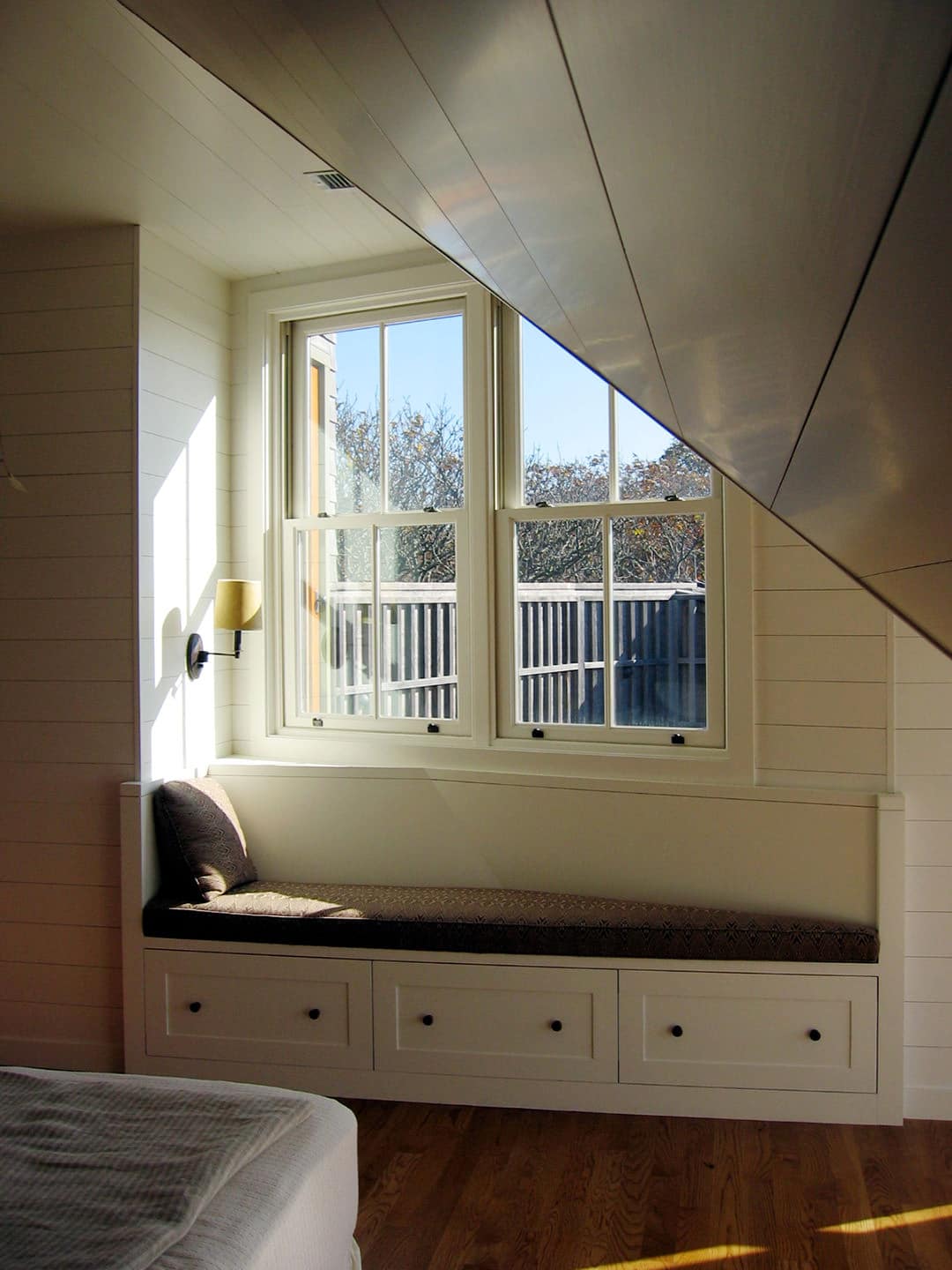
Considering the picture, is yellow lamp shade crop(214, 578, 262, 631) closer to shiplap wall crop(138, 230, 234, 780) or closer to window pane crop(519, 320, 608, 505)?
shiplap wall crop(138, 230, 234, 780)

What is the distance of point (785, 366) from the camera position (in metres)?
0.36

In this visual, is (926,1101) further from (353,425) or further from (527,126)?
(527,126)

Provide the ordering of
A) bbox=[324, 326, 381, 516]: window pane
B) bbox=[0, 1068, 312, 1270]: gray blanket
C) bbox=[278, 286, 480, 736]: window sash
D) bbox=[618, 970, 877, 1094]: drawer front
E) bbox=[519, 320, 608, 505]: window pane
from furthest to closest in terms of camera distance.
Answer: bbox=[324, 326, 381, 516]: window pane, bbox=[278, 286, 480, 736]: window sash, bbox=[519, 320, 608, 505]: window pane, bbox=[618, 970, 877, 1094]: drawer front, bbox=[0, 1068, 312, 1270]: gray blanket

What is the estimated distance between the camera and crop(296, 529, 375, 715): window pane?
162 inches

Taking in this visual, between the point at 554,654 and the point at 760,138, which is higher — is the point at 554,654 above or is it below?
below

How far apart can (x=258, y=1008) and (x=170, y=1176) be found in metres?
1.67

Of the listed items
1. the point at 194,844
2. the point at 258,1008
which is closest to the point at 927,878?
the point at 258,1008

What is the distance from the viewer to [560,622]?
3.78 metres

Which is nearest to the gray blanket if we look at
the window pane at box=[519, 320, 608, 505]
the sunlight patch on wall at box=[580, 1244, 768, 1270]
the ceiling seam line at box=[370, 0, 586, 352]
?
the sunlight patch on wall at box=[580, 1244, 768, 1270]

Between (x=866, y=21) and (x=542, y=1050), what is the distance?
11.2 ft

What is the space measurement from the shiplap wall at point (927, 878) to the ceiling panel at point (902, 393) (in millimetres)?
2905

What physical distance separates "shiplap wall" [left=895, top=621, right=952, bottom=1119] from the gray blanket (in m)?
2.04

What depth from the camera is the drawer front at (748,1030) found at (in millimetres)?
3113

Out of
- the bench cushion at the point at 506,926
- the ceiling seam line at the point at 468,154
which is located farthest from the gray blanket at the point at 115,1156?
the ceiling seam line at the point at 468,154
